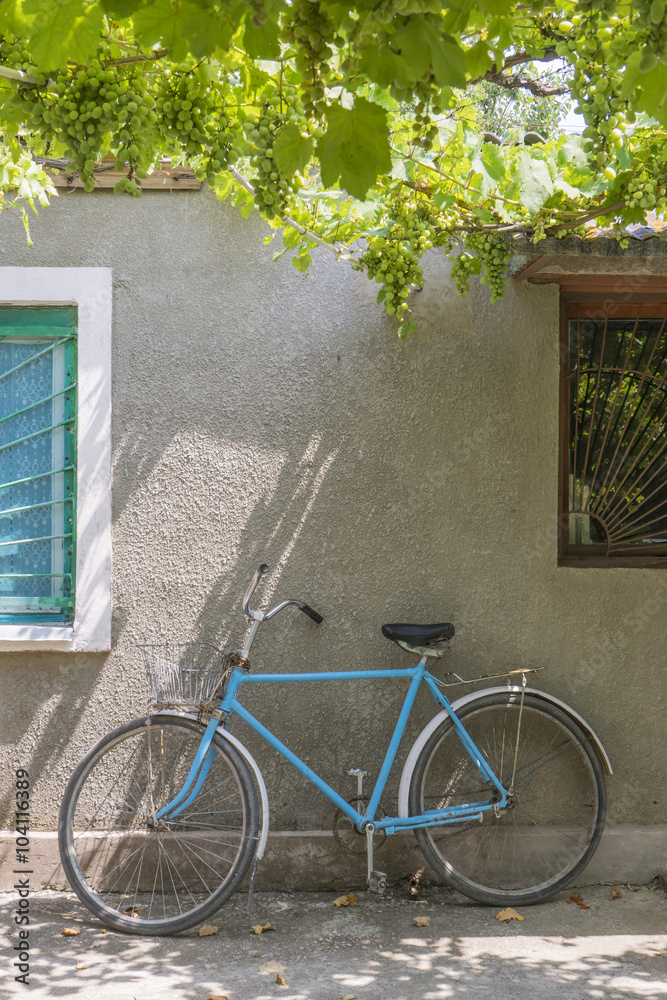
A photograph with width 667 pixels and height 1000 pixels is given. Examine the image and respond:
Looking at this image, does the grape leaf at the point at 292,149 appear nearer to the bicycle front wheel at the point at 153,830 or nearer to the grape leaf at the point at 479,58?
the grape leaf at the point at 479,58

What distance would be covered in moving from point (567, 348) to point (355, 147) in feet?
8.90

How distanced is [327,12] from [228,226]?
100 inches

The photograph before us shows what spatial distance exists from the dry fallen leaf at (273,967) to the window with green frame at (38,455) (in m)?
1.84

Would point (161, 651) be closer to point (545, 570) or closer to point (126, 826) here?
point (126, 826)

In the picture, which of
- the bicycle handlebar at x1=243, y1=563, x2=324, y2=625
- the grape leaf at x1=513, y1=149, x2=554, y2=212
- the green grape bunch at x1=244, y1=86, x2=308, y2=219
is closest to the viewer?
the green grape bunch at x1=244, y1=86, x2=308, y2=219

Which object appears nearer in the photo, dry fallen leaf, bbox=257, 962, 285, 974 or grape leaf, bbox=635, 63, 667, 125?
grape leaf, bbox=635, 63, 667, 125

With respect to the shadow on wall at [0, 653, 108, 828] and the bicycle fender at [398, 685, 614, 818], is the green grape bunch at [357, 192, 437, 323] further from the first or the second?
the shadow on wall at [0, 653, 108, 828]

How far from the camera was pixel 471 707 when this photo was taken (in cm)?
373

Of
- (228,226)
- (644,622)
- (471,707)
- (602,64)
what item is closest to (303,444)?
(228,226)

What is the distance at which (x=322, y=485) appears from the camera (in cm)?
398

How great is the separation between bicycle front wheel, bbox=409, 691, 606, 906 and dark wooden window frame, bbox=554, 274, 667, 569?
0.84 m

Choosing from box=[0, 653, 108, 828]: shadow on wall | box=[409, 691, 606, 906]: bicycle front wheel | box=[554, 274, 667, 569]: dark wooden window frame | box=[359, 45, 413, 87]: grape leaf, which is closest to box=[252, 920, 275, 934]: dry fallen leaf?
box=[409, 691, 606, 906]: bicycle front wheel

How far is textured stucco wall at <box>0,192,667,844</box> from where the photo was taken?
396 cm

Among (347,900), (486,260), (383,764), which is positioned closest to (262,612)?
(383,764)
